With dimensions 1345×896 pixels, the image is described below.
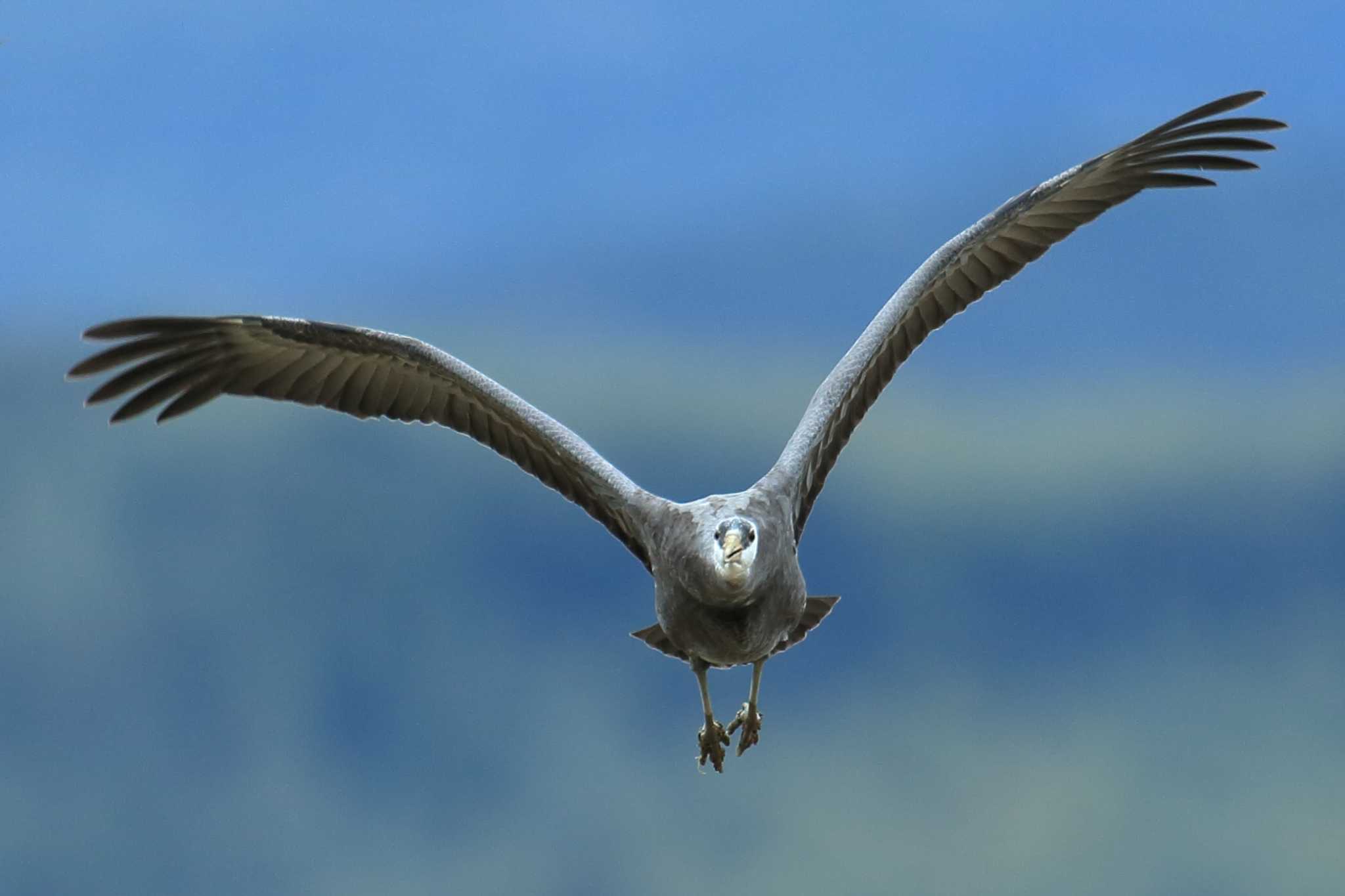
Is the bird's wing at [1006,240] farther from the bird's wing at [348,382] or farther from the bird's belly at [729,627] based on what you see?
the bird's wing at [348,382]

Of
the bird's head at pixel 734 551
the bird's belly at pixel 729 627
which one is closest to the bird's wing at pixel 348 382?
the bird's belly at pixel 729 627

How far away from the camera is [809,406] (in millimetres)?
9109

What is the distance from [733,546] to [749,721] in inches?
96.3

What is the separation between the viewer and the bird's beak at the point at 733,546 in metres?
7.77

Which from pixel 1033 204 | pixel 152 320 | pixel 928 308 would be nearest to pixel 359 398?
pixel 152 320

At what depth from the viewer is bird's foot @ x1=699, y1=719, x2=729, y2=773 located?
32.1 feet

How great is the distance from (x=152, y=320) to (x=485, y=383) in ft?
7.26

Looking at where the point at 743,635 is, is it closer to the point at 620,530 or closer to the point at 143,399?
the point at 620,530

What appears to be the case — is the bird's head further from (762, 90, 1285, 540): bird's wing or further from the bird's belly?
(762, 90, 1285, 540): bird's wing

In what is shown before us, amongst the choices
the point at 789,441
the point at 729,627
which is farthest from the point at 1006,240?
the point at 729,627

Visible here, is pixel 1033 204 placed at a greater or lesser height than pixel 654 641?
greater

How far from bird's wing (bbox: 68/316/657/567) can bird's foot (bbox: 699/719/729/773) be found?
45.6 inches

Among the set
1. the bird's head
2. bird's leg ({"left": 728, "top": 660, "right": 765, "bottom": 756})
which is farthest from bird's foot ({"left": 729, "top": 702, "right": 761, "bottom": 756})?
the bird's head

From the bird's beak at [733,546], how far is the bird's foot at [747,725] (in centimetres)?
232
